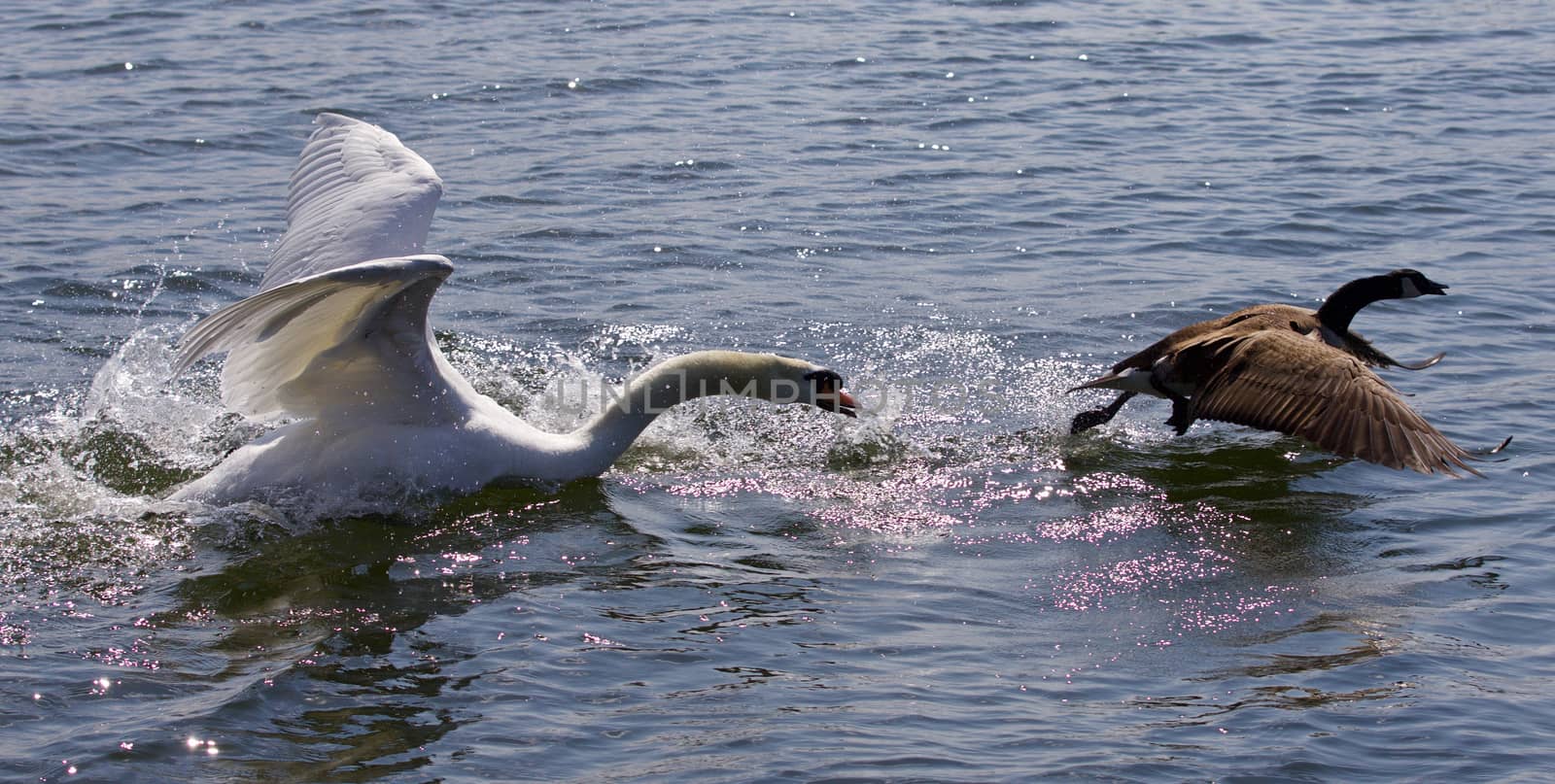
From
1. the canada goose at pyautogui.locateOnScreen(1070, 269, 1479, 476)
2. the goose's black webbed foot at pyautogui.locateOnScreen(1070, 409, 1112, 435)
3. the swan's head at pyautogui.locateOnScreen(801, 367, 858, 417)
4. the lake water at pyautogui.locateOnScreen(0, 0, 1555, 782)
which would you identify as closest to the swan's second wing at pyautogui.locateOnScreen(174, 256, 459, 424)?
the lake water at pyautogui.locateOnScreen(0, 0, 1555, 782)

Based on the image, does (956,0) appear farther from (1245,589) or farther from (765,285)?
(1245,589)

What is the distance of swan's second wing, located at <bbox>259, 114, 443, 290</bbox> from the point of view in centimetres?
718

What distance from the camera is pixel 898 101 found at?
14.9 m

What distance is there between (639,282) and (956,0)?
10507mm

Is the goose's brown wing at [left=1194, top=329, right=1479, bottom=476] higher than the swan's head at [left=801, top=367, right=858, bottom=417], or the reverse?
the swan's head at [left=801, top=367, right=858, bottom=417]

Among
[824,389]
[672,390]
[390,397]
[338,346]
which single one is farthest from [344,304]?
[824,389]

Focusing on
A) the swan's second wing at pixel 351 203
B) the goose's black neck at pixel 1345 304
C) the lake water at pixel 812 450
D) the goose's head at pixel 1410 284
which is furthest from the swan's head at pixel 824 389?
the goose's head at pixel 1410 284

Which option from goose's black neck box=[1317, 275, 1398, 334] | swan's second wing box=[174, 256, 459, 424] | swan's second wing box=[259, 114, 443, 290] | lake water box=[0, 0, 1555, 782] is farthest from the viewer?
goose's black neck box=[1317, 275, 1398, 334]

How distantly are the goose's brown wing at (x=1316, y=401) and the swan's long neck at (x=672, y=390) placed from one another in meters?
1.89

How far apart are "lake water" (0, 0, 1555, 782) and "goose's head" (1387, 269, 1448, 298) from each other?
0.50m

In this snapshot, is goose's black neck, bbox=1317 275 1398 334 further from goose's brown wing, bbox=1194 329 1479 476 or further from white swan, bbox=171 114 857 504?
white swan, bbox=171 114 857 504

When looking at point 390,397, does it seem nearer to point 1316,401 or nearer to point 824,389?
point 824,389

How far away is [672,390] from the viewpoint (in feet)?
22.8

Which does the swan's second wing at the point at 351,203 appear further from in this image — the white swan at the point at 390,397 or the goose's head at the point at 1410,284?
the goose's head at the point at 1410,284
